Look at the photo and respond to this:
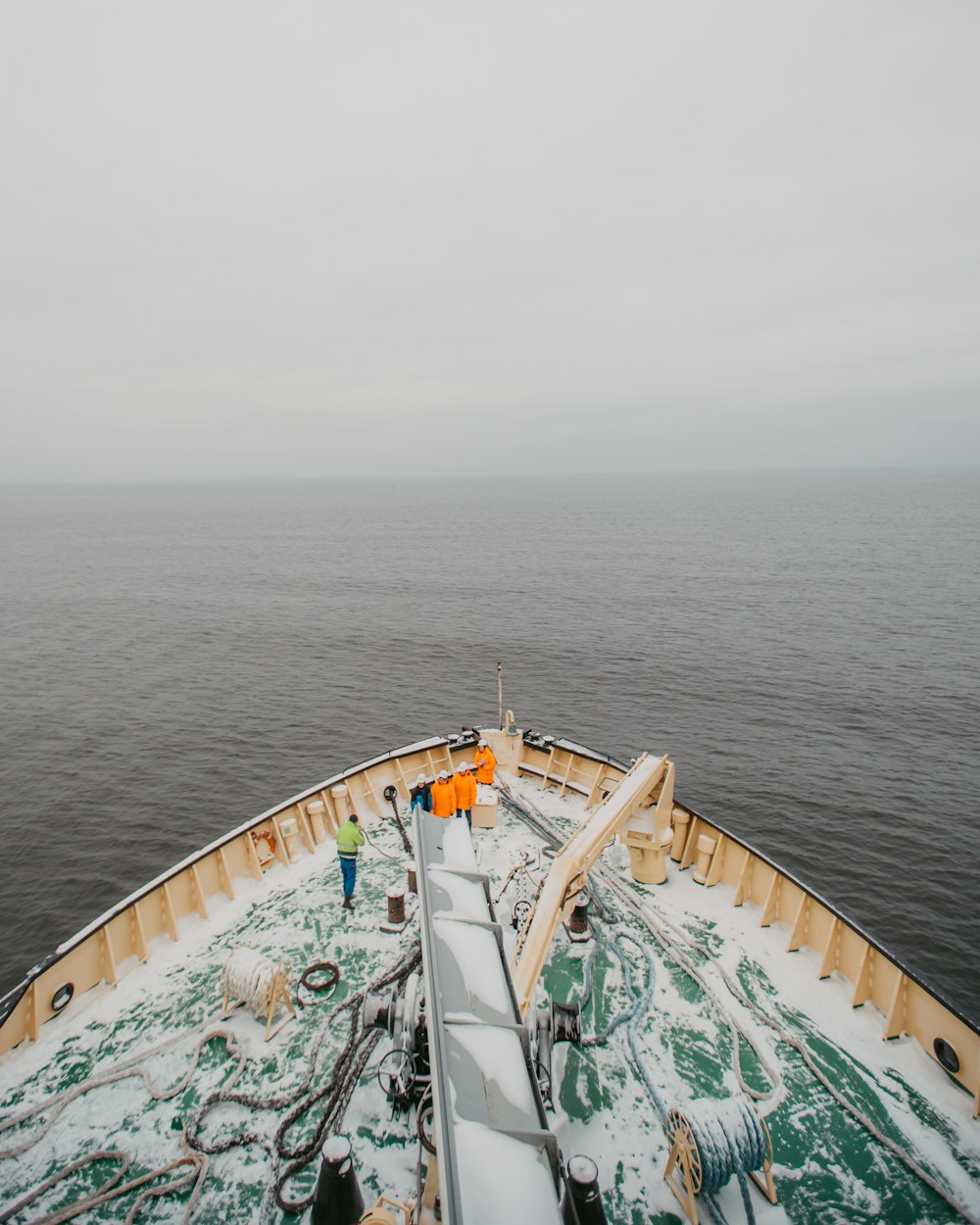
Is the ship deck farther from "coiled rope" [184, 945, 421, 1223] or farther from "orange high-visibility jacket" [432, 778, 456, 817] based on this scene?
"orange high-visibility jacket" [432, 778, 456, 817]

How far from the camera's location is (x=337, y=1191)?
4.98 m

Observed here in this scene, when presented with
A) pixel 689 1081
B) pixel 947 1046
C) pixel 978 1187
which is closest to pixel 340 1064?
pixel 689 1081

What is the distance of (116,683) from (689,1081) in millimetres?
35016

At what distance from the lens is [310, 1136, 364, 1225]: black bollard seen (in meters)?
4.88

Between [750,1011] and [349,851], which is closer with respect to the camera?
[750,1011]

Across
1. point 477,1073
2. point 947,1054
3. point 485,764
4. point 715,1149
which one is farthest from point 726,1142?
point 485,764

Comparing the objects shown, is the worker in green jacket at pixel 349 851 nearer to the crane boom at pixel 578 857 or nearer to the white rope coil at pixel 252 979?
the white rope coil at pixel 252 979

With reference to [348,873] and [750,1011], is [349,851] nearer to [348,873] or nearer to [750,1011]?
[348,873]

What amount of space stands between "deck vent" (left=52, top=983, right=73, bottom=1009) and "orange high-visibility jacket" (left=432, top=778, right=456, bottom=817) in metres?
5.47

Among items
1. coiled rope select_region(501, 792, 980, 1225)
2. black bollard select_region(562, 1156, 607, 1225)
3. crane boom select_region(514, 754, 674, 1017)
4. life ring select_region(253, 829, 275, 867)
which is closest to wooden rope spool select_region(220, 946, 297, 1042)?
→ crane boom select_region(514, 754, 674, 1017)

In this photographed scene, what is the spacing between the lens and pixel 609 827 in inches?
359

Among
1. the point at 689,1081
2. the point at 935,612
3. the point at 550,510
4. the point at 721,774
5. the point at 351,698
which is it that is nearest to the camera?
the point at 689,1081

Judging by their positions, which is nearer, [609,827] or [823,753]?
[609,827]

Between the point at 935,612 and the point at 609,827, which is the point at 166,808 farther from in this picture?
the point at 935,612
